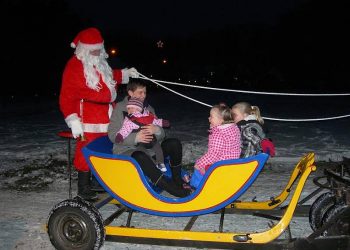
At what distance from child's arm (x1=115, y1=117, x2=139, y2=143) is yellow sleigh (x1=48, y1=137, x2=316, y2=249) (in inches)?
11.3

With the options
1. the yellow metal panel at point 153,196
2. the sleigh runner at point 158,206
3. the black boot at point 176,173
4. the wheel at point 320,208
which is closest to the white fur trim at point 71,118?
the sleigh runner at point 158,206

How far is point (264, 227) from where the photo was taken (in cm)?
409

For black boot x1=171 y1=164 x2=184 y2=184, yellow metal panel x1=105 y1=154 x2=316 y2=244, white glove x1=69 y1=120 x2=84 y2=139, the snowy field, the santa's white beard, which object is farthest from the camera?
the santa's white beard

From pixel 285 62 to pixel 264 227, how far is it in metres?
51.1

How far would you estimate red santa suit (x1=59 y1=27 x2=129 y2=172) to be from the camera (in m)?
4.14

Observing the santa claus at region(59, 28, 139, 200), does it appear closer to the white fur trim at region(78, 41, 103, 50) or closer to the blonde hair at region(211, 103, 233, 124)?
the white fur trim at region(78, 41, 103, 50)

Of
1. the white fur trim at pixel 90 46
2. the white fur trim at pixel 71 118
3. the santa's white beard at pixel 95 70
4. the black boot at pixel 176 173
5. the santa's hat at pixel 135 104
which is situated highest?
the white fur trim at pixel 90 46

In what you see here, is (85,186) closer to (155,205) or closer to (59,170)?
(155,205)

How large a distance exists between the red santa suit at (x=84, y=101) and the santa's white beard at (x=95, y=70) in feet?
0.08

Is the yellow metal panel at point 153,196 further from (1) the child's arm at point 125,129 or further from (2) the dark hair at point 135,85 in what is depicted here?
(2) the dark hair at point 135,85

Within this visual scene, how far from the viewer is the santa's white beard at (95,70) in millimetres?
4223

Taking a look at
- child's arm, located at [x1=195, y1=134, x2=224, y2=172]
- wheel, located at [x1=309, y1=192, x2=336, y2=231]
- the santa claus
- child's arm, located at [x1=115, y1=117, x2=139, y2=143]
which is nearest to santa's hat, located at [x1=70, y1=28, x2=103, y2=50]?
the santa claus

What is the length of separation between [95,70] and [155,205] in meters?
1.72

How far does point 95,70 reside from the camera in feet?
14.2
